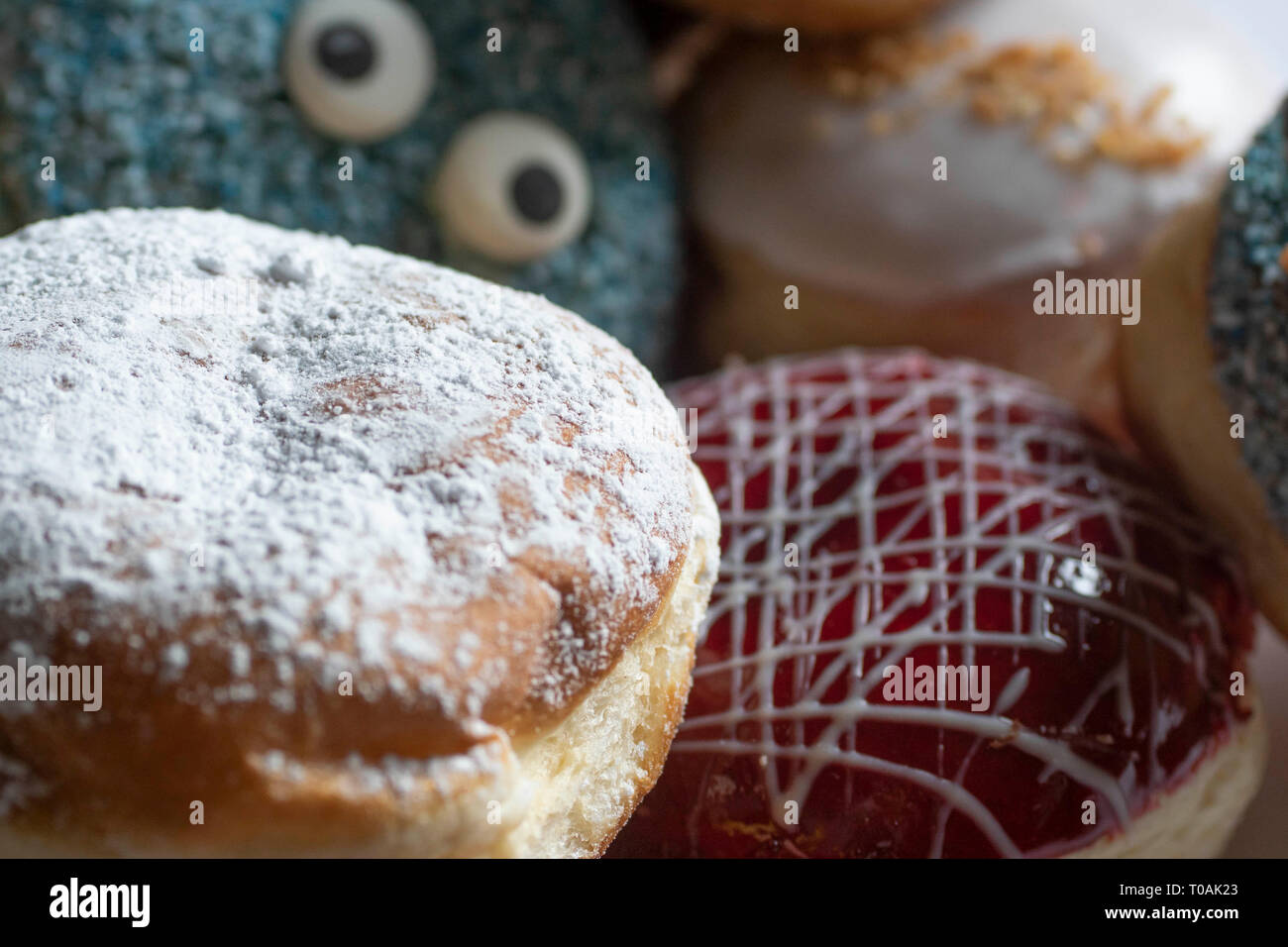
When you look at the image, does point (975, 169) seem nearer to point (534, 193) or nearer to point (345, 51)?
point (534, 193)

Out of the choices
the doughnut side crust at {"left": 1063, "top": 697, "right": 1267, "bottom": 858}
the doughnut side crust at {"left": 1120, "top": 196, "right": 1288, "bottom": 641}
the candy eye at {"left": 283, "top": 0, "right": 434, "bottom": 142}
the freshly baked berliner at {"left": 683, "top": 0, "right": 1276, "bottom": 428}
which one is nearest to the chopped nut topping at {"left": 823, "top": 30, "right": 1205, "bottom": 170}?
the freshly baked berliner at {"left": 683, "top": 0, "right": 1276, "bottom": 428}

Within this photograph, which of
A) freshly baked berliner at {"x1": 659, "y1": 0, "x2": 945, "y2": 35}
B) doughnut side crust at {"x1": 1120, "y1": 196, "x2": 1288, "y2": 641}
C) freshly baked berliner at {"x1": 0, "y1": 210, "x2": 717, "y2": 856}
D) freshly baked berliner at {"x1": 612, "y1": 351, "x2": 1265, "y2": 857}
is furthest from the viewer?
freshly baked berliner at {"x1": 659, "y1": 0, "x2": 945, "y2": 35}

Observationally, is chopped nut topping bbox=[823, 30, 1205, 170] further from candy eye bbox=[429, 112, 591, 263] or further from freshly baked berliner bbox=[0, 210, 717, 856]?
freshly baked berliner bbox=[0, 210, 717, 856]

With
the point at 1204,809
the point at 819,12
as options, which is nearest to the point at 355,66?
the point at 819,12

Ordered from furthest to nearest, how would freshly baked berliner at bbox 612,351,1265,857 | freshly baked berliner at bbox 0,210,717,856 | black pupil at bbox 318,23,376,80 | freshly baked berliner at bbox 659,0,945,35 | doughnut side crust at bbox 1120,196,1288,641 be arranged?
freshly baked berliner at bbox 659,0,945,35 < black pupil at bbox 318,23,376,80 < doughnut side crust at bbox 1120,196,1288,641 < freshly baked berliner at bbox 612,351,1265,857 < freshly baked berliner at bbox 0,210,717,856

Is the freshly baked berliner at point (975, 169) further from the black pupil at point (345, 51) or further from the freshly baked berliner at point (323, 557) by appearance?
the freshly baked berliner at point (323, 557)
